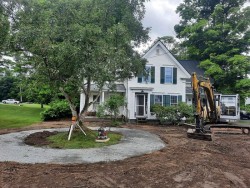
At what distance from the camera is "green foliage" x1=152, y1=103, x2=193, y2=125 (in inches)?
850

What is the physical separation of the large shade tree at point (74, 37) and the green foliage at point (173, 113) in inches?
371

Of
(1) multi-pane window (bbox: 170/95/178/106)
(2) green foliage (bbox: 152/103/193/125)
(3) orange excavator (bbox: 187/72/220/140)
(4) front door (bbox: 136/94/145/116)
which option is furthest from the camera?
(1) multi-pane window (bbox: 170/95/178/106)

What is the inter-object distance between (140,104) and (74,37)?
45.1 ft

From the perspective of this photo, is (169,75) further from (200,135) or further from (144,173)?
(144,173)

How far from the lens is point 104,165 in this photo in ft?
25.2

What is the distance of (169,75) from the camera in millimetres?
23781

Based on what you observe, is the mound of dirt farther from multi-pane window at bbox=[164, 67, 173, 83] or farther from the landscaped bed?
multi-pane window at bbox=[164, 67, 173, 83]

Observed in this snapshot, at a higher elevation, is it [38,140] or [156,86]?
[156,86]

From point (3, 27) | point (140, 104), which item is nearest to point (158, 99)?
point (140, 104)

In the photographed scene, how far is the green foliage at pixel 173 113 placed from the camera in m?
21.6


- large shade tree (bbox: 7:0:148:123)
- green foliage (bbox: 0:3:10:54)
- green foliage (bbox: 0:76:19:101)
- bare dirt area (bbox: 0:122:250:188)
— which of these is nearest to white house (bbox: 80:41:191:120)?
large shade tree (bbox: 7:0:148:123)

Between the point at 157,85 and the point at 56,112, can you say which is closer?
the point at 157,85

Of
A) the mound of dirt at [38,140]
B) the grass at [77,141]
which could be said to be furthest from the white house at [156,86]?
the mound of dirt at [38,140]

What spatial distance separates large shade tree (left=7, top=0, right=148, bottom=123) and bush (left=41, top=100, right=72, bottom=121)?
13139 millimetres
